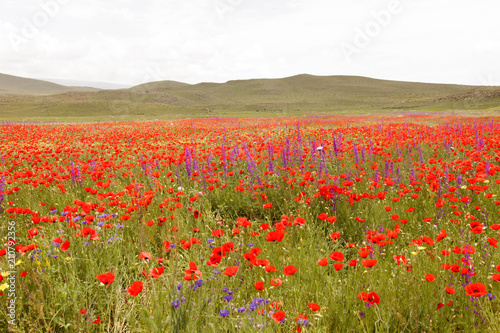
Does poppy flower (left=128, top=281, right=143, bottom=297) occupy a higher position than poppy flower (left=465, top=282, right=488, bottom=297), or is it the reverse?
poppy flower (left=128, top=281, right=143, bottom=297)

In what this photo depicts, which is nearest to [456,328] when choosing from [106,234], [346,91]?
[106,234]

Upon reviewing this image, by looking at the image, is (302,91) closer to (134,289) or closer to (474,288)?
(474,288)

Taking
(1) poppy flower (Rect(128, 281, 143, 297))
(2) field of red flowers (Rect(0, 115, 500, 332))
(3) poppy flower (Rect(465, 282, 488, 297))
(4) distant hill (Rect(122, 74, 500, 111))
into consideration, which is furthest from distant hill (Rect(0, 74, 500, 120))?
(3) poppy flower (Rect(465, 282, 488, 297))

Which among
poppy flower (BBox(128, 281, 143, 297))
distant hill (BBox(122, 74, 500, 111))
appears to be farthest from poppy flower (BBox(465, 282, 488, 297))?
distant hill (BBox(122, 74, 500, 111))

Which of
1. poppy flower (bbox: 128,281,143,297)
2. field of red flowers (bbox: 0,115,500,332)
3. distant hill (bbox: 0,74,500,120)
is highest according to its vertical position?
distant hill (bbox: 0,74,500,120)

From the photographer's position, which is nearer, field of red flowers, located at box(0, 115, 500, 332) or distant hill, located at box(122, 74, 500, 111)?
field of red flowers, located at box(0, 115, 500, 332)

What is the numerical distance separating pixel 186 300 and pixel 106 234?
1.75 m

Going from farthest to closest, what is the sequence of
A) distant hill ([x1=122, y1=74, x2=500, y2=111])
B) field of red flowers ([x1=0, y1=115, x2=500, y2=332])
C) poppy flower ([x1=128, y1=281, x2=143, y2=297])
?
1. distant hill ([x1=122, y1=74, x2=500, y2=111])
2. field of red flowers ([x1=0, y1=115, x2=500, y2=332])
3. poppy flower ([x1=128, y1=281, x2=143, y2=297])

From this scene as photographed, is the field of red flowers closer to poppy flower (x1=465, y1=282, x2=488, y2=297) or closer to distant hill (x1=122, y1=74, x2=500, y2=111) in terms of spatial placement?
poppy flower (x1=465, y1=282, x2=488, y2=297)

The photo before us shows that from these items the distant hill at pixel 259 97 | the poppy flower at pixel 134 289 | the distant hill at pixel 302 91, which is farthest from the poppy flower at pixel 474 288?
the distant hill at pixel 302 91
